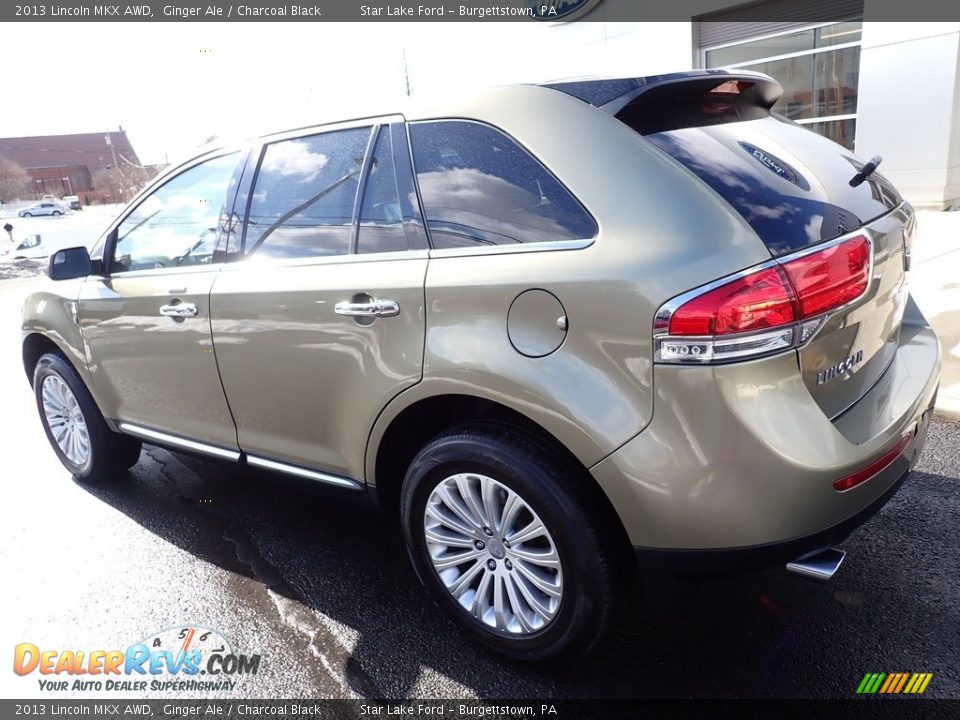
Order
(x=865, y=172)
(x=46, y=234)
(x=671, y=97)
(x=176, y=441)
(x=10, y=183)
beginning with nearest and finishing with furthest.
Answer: (x=671, y=97), (x=865, y=172), (x=176, y=441), (x=46, y=234), (x=10, y=183)

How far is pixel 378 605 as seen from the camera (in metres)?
2.86

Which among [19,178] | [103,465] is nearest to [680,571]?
[103,465]

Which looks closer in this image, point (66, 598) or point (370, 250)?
point (370, 250)

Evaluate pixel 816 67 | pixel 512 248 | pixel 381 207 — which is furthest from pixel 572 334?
pixel 816 67

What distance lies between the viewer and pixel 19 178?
39.7 meters

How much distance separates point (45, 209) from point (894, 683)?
161 feet

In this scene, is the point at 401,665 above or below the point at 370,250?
below

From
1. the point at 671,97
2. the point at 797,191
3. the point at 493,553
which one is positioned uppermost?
the point at 671,97

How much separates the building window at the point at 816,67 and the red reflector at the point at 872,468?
34.3 feet

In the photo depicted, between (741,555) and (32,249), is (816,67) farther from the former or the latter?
(32,249)

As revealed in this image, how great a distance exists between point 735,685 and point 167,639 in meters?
2.08

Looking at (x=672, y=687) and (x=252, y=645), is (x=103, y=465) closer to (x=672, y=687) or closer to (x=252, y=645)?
(x=252, y=645)

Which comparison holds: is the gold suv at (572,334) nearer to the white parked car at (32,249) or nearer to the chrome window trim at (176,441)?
the chrome window trim at (176,441)

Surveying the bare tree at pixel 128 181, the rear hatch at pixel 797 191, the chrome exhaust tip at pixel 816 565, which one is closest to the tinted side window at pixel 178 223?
the rear hatch at pixel 797 191
